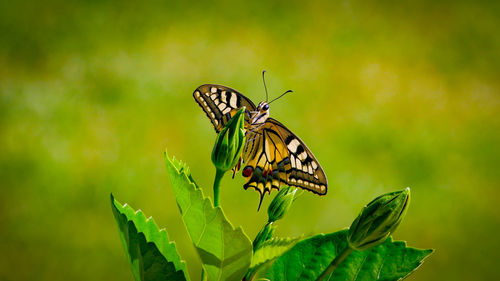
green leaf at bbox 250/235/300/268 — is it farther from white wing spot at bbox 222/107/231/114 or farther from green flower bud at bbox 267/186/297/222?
white wing spot at bbox 222/107/231/114

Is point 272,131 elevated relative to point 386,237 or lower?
elevated

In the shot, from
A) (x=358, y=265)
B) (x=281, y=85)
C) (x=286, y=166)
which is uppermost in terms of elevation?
Answer: (x=281, y=85)

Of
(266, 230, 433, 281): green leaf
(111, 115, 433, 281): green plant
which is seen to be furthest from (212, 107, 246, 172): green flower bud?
(266, 230, 433, 281): green leaf

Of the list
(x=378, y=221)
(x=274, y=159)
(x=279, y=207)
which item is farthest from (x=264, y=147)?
(x=378, y=221)

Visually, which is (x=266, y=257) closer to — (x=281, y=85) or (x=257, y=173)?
(x=257, y=173)

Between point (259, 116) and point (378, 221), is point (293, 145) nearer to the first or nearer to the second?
point (259, 116)

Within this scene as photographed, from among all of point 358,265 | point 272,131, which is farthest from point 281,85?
point 358,265
